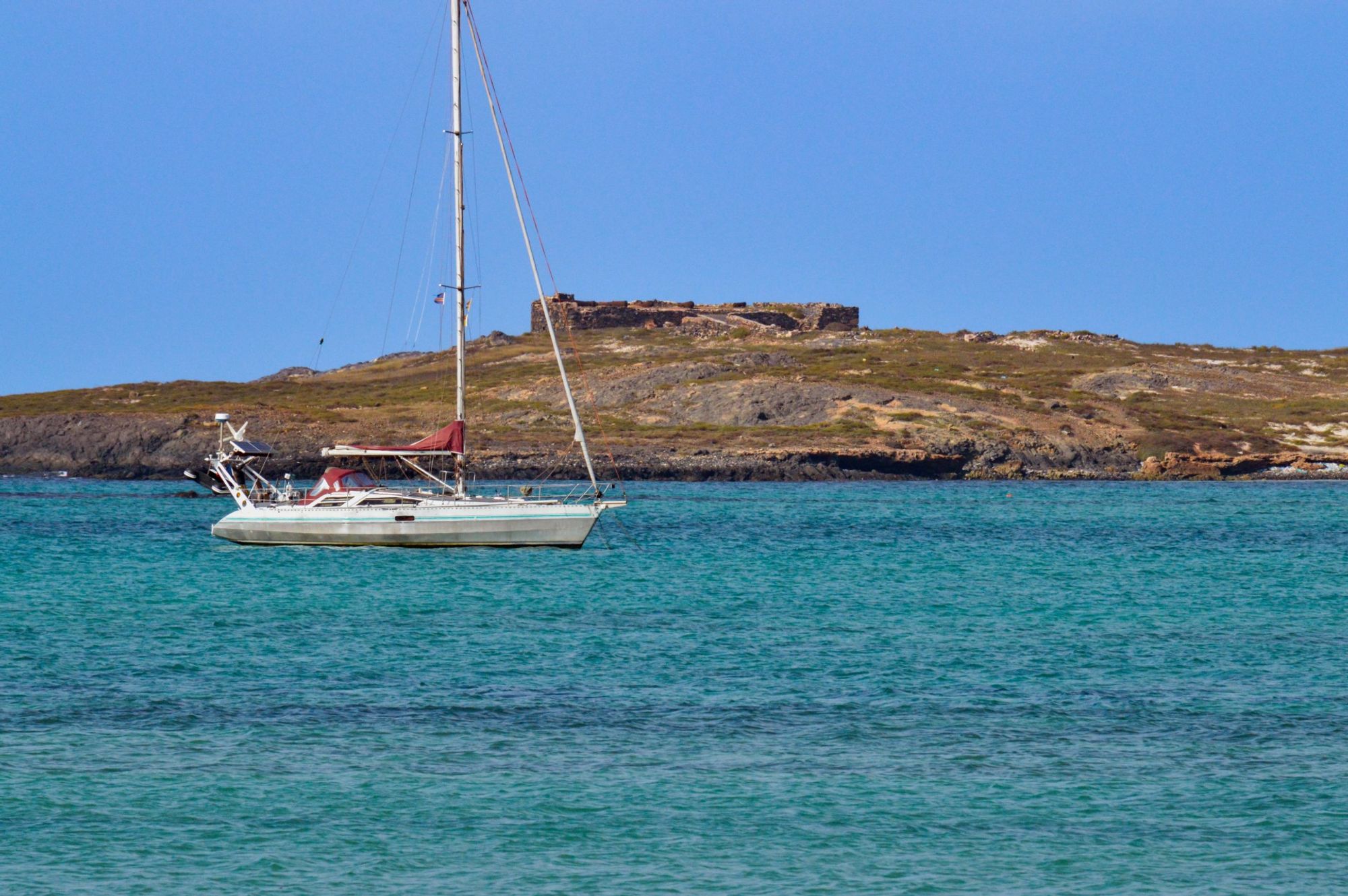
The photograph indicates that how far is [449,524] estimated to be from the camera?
150ft

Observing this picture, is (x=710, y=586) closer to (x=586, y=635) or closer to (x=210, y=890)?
(x=586, y=635)

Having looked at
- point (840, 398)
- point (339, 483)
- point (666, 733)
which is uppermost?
point (840, 398)

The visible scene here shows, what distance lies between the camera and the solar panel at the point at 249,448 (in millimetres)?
50500

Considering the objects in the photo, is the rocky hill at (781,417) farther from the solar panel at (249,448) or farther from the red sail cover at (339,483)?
the red sail cover at (339,483)

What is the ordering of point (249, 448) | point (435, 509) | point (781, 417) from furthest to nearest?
point (781, 417) < point (249, 448) < point (435, 509)

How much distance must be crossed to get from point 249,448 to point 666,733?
1365 inches

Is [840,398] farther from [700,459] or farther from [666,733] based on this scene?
[666,733]

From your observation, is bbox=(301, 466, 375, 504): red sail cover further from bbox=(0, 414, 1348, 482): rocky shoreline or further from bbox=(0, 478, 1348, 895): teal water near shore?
bbox=(0, 414, 1348, 482): rocky shoreline

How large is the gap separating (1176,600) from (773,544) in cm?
1983

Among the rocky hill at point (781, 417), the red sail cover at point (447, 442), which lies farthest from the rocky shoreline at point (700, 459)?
the red sail cover at point (447, 442)

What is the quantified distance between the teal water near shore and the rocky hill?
6873cm

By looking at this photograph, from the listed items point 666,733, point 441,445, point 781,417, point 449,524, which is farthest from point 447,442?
point 781,417

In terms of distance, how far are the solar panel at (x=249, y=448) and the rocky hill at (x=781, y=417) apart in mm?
51818

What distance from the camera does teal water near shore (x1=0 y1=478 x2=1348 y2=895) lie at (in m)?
14.0
